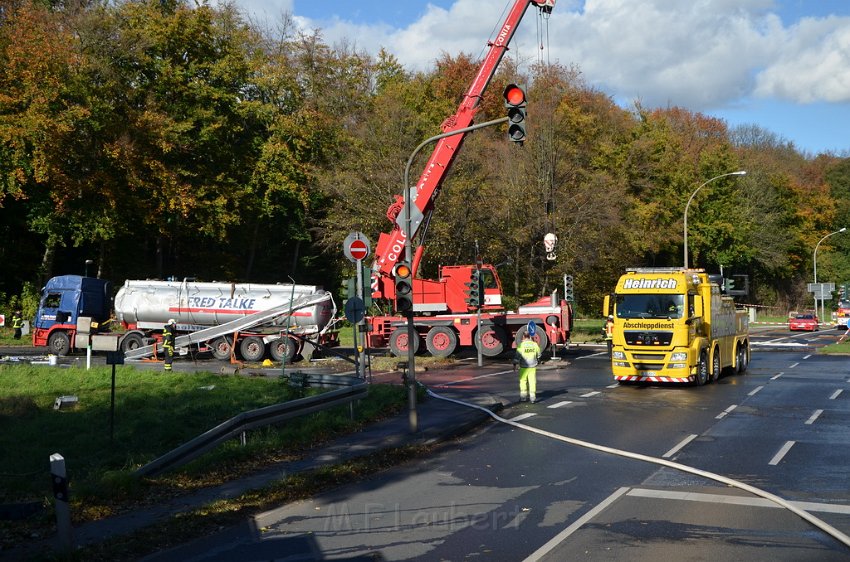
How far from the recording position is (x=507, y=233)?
145 feet

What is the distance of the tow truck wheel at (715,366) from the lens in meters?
24.3

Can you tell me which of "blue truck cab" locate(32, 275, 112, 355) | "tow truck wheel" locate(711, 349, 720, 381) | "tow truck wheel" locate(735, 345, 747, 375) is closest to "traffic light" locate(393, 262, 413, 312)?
"tow truck wheel" locate(711, 349, 720, 381)

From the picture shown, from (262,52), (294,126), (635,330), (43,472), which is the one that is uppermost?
(262,52)

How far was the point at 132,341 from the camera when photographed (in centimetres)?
3347

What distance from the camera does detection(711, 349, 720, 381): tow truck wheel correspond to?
2434cm

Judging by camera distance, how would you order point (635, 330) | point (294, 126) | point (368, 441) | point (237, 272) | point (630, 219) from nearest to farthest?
point (368, 441) → point (635, 330) → point (294, 126) → point (237, 272) → point (630, 219)

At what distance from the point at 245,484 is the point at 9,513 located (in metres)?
2.75

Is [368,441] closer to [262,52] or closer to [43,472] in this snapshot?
[43,472]

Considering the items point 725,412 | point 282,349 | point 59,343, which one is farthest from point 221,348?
point 725,412

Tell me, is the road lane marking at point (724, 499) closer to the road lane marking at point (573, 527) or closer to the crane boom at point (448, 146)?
the road lane marking at point (573, 527)

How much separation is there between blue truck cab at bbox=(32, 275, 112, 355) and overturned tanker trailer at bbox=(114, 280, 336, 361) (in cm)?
166

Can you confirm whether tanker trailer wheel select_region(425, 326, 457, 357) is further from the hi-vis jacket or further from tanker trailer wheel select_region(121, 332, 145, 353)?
the hi-vis jacket

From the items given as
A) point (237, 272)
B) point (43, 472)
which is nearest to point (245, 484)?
point (43, 472)

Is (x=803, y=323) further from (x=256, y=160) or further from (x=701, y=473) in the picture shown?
(x=701, y=473)
